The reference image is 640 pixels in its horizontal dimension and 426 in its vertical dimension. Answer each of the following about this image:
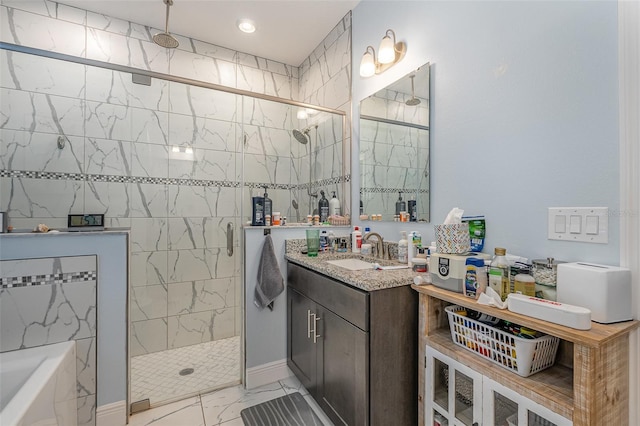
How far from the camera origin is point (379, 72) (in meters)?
2.01

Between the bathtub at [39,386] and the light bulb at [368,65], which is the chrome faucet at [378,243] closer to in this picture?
the light bulb at [368,65]

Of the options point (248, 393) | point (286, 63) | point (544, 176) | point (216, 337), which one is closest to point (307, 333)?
point (248, 393)

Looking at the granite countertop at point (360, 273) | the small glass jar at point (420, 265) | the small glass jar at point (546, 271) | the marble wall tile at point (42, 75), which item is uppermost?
the marble wall tile at point (42, 75)

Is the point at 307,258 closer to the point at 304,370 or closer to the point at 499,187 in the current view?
the point at 304,370

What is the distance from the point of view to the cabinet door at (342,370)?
1.26m

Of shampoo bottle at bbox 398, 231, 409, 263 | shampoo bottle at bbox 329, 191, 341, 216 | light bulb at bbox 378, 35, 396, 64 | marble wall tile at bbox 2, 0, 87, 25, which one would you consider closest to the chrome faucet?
shampoo bottle at bbox 398, 231, 409, 263

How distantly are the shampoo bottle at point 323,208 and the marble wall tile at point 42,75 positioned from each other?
76.7 inches

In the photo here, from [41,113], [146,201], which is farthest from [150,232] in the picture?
[41,113]

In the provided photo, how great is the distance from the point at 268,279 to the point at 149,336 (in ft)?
3.53

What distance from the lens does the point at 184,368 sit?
2.15 meters

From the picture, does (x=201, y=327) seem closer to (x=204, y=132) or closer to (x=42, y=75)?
(x=204, y=132)

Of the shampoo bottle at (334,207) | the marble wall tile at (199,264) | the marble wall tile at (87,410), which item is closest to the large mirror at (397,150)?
the shampoo bottle at (334,207)

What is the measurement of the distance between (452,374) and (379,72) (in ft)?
6.17

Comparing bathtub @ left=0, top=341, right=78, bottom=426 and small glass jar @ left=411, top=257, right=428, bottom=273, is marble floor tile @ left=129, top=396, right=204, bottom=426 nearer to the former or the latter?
bathtub @ left=0, top=341, right=78, bottom=426
